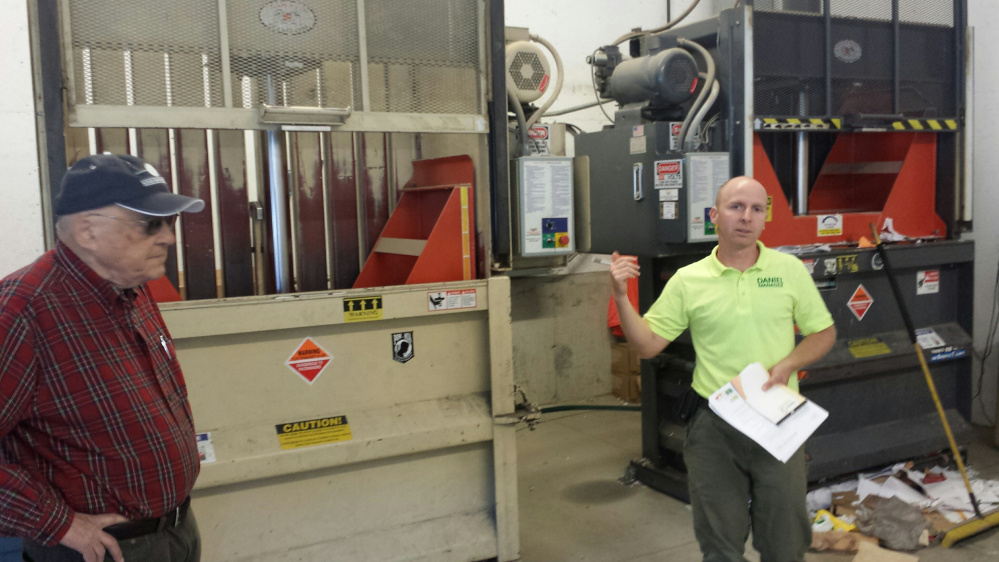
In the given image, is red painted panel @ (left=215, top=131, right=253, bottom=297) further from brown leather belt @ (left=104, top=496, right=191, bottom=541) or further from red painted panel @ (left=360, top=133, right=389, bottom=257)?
brown leather belt @ (left=104, top=496, right=191, bottom=541)

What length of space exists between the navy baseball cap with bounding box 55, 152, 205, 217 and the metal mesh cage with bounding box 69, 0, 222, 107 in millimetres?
807

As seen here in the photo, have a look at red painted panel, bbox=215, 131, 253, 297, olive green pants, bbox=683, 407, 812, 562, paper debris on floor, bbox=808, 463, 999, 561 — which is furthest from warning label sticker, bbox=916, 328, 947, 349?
red painted panel, bbox=215, 131, 253, 297

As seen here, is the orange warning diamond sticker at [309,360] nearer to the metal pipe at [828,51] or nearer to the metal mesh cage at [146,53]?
the metal mesh cage at [146,53]

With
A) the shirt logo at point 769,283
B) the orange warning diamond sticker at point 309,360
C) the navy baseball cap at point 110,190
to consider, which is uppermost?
the navy baseball cap at point 110,190

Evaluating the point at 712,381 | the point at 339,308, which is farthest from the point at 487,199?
the point at 712,381

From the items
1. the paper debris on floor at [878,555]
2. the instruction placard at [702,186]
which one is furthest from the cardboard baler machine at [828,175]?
the paper debris on floor at [878,555]

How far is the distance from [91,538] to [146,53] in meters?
1.48

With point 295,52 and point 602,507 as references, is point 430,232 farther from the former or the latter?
point 602,507

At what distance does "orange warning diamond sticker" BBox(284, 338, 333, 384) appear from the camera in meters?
2.61

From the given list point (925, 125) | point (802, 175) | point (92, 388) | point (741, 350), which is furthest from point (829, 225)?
point (92, 388)

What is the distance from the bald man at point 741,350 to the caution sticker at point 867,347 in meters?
1.42

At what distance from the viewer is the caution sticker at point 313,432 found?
2594 mm

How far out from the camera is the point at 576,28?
552 cm

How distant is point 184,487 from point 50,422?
322mm
